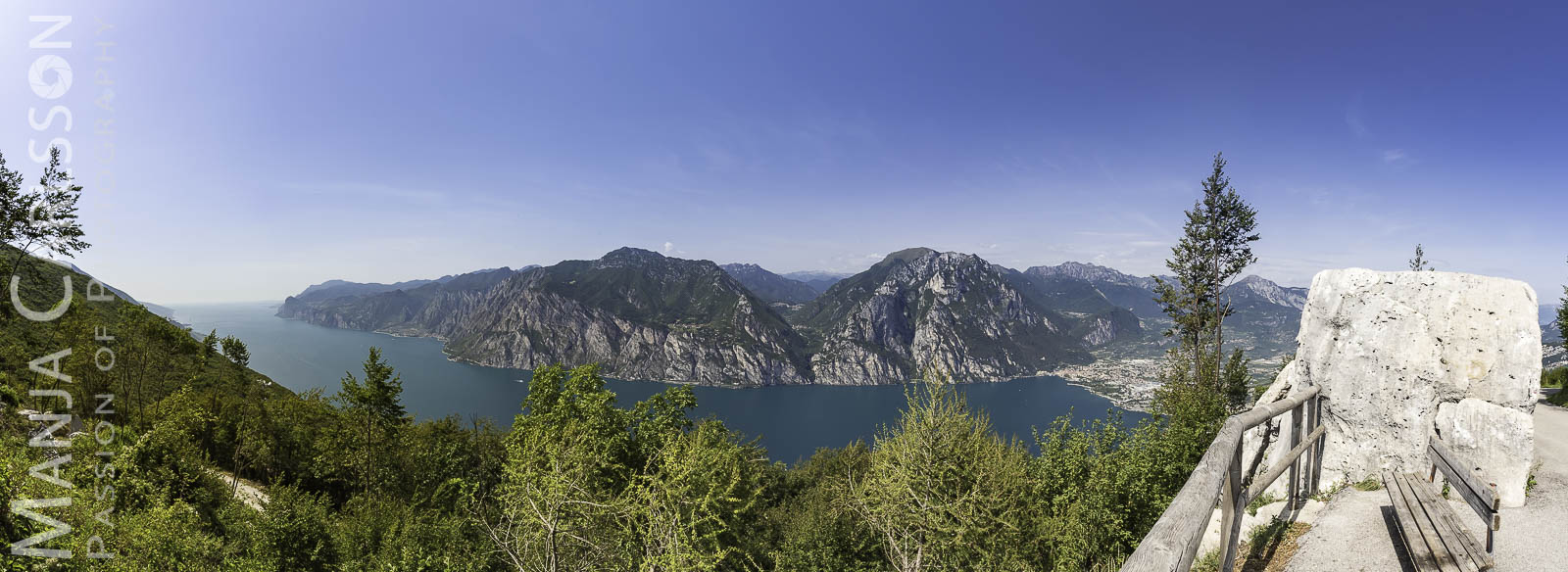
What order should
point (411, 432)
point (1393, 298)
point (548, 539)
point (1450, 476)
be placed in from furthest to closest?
point (411, 432), point (548, 539), point (1393, 298), point (1450, 476)

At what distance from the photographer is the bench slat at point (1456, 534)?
172 inches

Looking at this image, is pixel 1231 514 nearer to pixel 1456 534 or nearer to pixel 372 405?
pixel 1456 534

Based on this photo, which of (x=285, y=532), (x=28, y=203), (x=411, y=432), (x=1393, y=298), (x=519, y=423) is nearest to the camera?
(x=1393, y=298)

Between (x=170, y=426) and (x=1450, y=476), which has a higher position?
(x=1450, y=476)

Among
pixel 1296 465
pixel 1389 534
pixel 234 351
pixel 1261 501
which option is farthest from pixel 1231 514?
pixel 234 351

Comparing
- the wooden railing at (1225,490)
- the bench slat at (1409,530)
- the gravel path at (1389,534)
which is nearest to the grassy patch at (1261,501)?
the wooden railing at (1225,490)

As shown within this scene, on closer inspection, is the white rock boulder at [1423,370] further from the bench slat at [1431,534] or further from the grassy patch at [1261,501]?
the bench slat at [1431,534]

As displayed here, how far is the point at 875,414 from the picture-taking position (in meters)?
179

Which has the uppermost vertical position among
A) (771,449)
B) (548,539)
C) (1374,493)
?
(1374,493)

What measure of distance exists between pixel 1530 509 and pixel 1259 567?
408cm

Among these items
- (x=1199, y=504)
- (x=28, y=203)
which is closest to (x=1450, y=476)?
(x=1199, y=504)

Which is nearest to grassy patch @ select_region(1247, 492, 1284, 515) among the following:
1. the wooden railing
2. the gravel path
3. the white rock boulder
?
the wooden railing

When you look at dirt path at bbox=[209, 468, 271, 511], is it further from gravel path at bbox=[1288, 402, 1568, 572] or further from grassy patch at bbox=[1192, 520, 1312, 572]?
gravel path at bbox=[1288, 402, 1568, 572]

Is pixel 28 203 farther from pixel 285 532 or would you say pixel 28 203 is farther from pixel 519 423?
pixel 519 423
